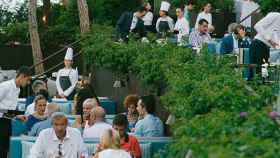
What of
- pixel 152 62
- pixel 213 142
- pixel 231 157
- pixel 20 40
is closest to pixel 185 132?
pixel 213 142

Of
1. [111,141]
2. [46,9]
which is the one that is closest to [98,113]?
[111,141]

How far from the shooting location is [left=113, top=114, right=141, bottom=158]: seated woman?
11.7m

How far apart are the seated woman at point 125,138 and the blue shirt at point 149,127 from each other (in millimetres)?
1380

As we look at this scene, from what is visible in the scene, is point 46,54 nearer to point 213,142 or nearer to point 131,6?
point 131,6

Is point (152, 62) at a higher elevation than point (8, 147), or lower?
higher

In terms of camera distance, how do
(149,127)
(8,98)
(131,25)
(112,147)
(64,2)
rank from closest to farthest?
(112,147), (149,127), (8,98), (131,25), (64,2)

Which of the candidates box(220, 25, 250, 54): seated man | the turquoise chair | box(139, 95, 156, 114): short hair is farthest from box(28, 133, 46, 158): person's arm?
box(220, 25, 250, 54): seated man

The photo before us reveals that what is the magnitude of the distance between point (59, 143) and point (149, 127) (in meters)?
2.20

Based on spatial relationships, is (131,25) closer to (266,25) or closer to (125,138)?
(266,25)

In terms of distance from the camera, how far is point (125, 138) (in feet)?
39.1

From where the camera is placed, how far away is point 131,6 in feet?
110

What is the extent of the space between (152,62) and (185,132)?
7479 millimetres

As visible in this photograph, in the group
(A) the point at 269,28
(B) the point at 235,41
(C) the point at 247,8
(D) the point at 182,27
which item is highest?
(C) the point at 247,8

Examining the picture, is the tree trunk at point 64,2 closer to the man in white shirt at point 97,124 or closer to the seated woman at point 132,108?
the seated woman at point 132,108
